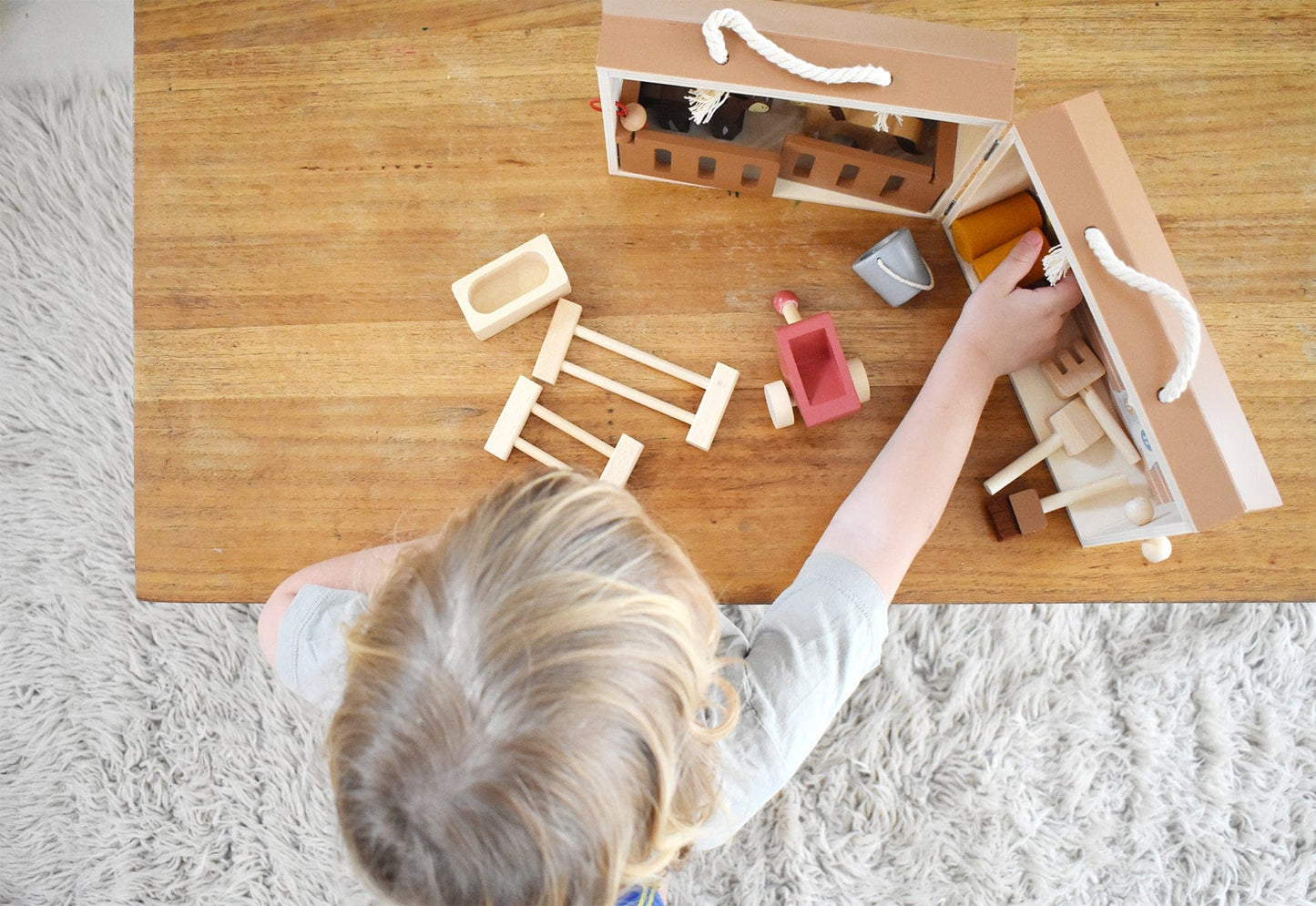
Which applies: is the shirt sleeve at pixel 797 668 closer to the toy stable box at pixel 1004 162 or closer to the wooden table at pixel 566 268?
the wooden table at pixel 566 268

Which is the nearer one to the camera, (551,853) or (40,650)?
(551,853)

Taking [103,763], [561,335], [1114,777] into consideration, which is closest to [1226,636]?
[1114,777]

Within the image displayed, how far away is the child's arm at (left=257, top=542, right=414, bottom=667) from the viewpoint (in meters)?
0.64

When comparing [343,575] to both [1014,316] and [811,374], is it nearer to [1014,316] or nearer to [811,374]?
[811,374]

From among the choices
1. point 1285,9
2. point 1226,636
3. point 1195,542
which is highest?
point 1285,9

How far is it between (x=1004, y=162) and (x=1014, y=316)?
110 millimetres

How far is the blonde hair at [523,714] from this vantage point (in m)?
0.43

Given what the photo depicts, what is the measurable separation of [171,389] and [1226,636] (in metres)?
1.19

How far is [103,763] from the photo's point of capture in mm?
1095

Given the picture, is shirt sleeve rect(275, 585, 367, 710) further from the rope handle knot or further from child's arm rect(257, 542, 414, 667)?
the rope handle knot

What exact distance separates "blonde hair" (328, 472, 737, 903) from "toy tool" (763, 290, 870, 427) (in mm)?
199

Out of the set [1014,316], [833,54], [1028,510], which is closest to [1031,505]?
[1028,510]

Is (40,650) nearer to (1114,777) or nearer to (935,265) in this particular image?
(935,265)

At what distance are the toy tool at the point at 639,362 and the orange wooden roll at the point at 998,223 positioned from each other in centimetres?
20
